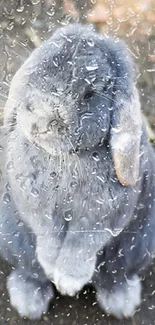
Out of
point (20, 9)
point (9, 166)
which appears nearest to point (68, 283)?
point (9, 166)

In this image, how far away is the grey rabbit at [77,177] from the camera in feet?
2.19

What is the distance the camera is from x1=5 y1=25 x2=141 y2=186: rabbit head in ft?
2.14

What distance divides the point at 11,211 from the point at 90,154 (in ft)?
0.66

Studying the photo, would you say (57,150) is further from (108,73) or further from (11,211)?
(11,211)

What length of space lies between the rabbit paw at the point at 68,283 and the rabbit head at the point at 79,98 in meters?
0.21

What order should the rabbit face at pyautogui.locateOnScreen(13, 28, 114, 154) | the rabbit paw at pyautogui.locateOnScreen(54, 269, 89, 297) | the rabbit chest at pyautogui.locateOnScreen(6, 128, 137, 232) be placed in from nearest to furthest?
the rabbit face at pyautogui.locateOnScreen(13, 28, 114, 154), the rabbit chest at pyautogui.locateOnScreen(6, 128, 137, 232), the rabbit paw at pyautogui.locateOnScreen(54, 269, 89, 297)

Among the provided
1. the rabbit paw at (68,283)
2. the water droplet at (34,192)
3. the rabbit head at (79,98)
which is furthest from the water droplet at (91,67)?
the rabbit paw at (68,283)

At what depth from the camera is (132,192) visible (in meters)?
0.82

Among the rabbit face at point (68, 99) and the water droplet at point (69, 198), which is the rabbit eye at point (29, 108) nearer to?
the rabbit face at point (68, 99)

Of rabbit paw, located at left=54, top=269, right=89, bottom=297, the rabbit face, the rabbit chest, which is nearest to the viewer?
the rabbit face

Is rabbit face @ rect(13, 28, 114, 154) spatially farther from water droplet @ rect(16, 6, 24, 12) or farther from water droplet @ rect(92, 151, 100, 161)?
water droplet @ rect(16, 6, 24, 12)

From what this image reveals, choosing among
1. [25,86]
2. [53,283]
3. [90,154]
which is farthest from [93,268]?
[25,86]

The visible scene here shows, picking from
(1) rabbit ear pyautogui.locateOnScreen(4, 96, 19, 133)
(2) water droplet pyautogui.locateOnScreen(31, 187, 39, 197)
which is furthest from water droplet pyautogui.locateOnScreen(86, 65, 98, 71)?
(2) water droplet pyautogui.locateOnScreen(31, 187, 39, 197)

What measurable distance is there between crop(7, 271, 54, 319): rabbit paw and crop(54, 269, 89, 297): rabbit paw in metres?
0.05
